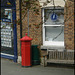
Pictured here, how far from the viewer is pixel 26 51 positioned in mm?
10133

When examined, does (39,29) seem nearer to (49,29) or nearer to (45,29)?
(45,29)

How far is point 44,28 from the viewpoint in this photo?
11031 mm

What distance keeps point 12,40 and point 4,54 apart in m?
0.92

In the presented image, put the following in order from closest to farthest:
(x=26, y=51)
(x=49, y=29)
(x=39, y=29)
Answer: (x=26, y=51)
(x=39, y=29)
(x=49, y=29)

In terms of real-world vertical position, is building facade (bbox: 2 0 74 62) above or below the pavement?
above

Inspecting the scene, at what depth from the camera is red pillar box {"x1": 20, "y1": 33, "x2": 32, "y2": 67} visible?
1004cm

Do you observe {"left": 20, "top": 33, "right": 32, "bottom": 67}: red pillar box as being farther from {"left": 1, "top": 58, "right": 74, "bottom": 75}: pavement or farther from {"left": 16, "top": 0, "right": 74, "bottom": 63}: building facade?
{"left": 16, "top": 0, "right": 74, "bottom": 63}: building facade

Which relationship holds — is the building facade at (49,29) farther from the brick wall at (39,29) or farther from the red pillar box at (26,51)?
the red pillar box at (26,51)

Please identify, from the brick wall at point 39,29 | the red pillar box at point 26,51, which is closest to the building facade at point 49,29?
the brick wall at point 39,29

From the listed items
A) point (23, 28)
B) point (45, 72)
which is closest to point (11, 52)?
point (23, 28)

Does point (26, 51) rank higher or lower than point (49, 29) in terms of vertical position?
lower

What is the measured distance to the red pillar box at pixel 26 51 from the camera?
10041 mm

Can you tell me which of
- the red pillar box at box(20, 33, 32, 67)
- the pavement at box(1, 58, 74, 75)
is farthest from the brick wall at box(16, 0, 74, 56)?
the pavement at box(1, 58, 74, 75)

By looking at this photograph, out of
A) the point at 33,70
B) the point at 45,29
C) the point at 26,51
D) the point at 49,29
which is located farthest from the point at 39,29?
the point at 33,70
